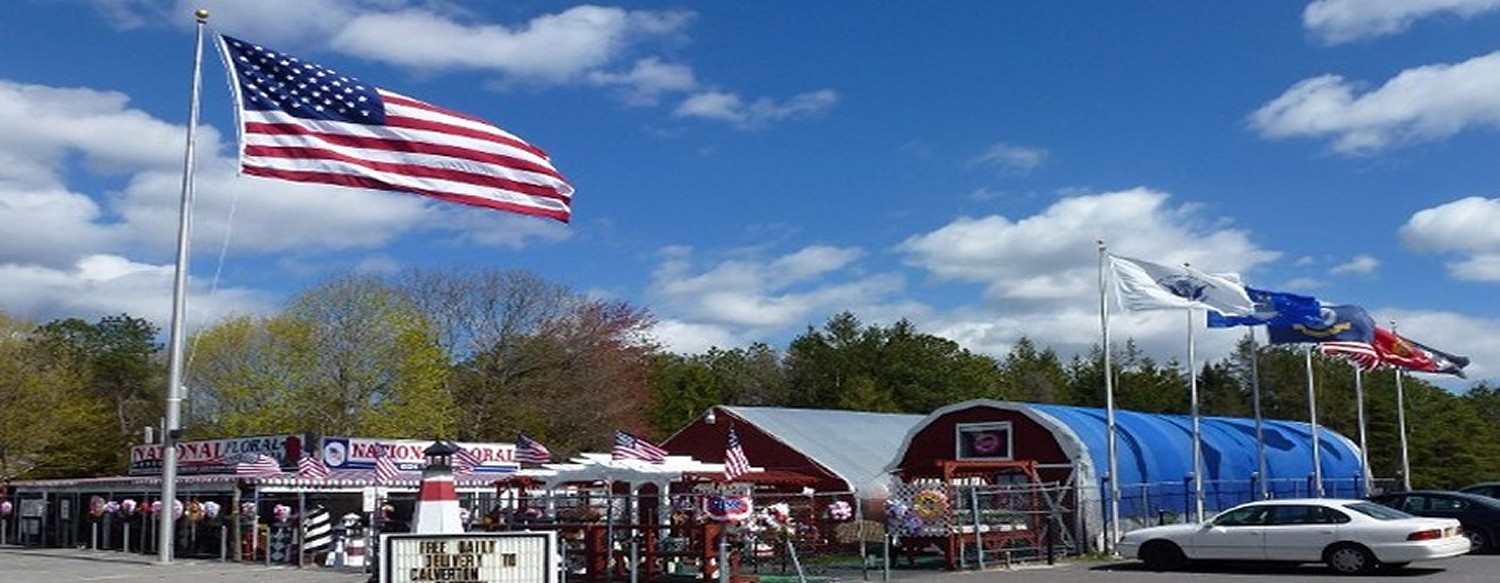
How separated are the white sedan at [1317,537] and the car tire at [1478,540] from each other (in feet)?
17.0

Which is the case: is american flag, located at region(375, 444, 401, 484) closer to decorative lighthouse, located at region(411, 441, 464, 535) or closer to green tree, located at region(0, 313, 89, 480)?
decorative lighthouse, located at region(411, 441, 464, 535)

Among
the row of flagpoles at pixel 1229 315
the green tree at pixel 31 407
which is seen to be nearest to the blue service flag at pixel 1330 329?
the row of flagpoles at pixel 1229 315

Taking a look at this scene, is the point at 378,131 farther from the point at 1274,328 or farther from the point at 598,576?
the point at 1274,328

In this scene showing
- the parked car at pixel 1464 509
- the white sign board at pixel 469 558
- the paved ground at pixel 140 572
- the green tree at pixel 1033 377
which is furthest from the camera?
the green tree at pixel 1033 377

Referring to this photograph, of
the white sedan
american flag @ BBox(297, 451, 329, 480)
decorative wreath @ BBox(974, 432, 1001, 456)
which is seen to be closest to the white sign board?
the white sedan

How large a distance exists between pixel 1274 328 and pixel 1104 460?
6303 mm

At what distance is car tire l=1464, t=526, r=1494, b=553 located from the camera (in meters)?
28.5

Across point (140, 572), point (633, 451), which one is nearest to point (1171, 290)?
point (633, 451)

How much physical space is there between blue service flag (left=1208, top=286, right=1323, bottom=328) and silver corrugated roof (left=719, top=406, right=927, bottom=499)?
10636 mm

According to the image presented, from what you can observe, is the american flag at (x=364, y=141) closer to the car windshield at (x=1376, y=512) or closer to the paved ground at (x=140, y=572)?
the paved ground at (x=140, y=572)

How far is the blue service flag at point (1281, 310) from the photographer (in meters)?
34.5

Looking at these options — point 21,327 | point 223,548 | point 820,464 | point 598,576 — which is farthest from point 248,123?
point 21,327

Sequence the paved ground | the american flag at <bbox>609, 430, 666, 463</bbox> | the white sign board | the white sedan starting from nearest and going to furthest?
1. the white sign board
2. the white sedan
3. the paved ground
4. the american flag at <bbox>609, 430, 666, 463</bbox>

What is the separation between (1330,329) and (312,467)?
26.1 metres
